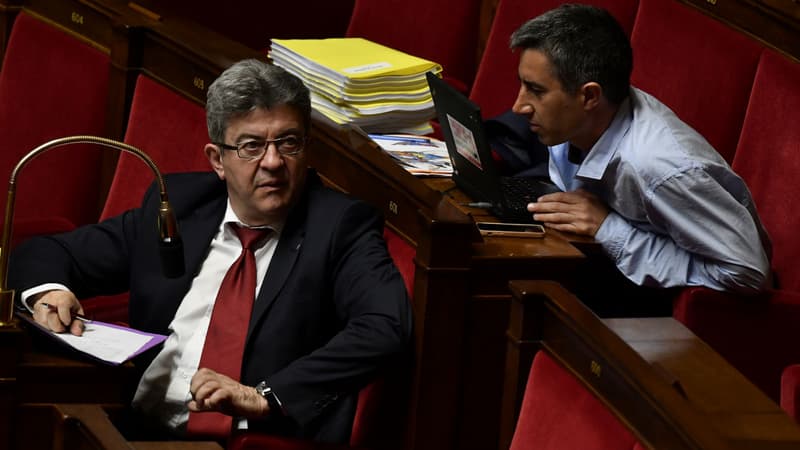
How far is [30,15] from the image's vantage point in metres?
2.35

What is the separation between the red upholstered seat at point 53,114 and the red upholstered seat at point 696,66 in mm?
855

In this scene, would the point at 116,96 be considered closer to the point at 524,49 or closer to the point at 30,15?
the point at 30,15

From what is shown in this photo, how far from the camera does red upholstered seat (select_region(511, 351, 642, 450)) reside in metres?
1.03

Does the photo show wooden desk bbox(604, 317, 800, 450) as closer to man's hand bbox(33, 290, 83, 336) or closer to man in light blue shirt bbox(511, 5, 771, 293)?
man in light blue shirt bbox(511, 5, 771, 293)

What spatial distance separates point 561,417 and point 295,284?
1.57ft

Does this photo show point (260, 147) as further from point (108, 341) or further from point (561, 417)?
point (561, 417)

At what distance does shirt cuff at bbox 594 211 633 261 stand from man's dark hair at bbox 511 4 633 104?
0.16m

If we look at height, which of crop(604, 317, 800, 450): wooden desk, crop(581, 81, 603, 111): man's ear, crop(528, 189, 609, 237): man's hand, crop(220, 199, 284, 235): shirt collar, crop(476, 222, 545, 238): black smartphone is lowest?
crop(220, 199, 284, 235): shirt collar

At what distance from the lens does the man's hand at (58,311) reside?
1.43 m

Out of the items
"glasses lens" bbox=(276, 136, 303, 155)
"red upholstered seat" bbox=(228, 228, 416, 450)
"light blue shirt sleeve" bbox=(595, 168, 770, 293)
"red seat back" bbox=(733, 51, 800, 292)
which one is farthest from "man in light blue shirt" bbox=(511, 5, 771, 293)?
"glasses lens" bbox=(276, 136, 303, 155)

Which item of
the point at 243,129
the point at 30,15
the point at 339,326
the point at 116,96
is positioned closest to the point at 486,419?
the point at 339,326

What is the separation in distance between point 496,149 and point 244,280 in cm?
55

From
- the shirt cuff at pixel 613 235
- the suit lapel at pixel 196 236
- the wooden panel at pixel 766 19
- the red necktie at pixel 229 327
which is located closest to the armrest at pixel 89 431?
the red necktie at pixel 229 327

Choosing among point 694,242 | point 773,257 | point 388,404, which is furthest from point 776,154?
point 388,404
